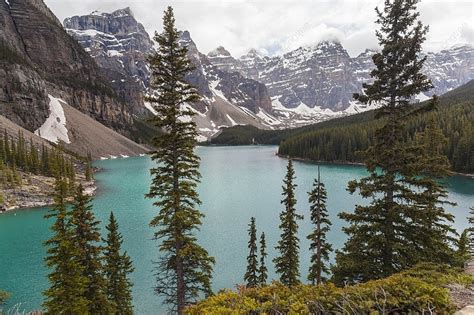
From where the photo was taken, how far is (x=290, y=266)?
27344 millimetres

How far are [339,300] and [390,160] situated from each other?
A: 971cm

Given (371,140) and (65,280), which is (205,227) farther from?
(371,140)

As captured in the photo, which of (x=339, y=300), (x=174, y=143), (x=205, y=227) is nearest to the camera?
(x=339, y=300)

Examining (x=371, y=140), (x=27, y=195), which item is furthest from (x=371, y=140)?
(x=27, y=195)

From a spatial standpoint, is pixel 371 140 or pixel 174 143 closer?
pixel 174 143

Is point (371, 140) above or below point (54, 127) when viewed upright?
below

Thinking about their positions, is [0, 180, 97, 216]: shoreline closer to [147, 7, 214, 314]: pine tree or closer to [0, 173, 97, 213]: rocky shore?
[0, 173, 97, 213]: rocky shore

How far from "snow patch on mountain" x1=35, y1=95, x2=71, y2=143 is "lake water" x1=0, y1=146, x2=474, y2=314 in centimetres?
8524

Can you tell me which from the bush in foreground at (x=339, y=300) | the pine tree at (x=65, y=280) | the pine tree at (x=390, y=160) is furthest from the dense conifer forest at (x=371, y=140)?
the bush in foreground at (x=339, y=300)

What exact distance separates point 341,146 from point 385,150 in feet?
433

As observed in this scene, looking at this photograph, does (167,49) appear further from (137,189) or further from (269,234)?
(137,189)

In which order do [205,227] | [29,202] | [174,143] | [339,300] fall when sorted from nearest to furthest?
[339,300] < [174,143] < [205,227] < [29,202]

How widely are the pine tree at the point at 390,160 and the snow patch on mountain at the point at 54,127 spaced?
173 m

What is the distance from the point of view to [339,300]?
730cm
